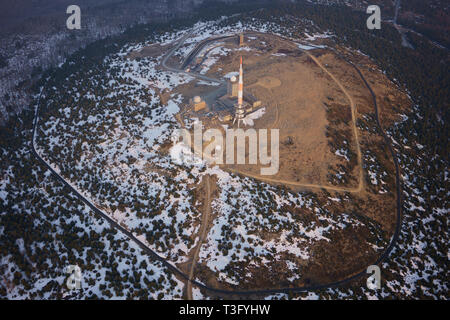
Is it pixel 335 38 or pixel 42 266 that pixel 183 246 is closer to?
pixel 42 266

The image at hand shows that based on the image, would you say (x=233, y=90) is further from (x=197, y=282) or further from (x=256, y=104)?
(x=197, y=282)

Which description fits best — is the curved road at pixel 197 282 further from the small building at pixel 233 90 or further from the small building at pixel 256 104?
the small building at pixel 233 90

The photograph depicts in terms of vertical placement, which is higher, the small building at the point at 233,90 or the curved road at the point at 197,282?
the small building at the point at 233,90

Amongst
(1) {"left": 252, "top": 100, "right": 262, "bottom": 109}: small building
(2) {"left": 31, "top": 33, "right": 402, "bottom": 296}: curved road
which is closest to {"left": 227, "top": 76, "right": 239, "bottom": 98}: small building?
(1) {"left": 252, "top": 100, "right": 262, "bottom": 109}: small building

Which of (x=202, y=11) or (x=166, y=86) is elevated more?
(x=202, y=11)

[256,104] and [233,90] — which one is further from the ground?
[233,90]

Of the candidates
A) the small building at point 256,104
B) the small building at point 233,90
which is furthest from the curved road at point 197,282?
the small building at point 233,90

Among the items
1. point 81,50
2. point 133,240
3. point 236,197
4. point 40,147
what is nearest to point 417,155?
point 236,197

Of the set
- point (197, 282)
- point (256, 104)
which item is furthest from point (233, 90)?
point (197, 282)

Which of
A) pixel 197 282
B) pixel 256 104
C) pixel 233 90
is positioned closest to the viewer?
pixel 197 282

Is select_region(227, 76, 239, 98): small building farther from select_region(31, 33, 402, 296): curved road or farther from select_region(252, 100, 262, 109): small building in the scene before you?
select_region(31, 33, 402, 296): curved road

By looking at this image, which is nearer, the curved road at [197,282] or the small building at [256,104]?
the curved road at [197,282]
